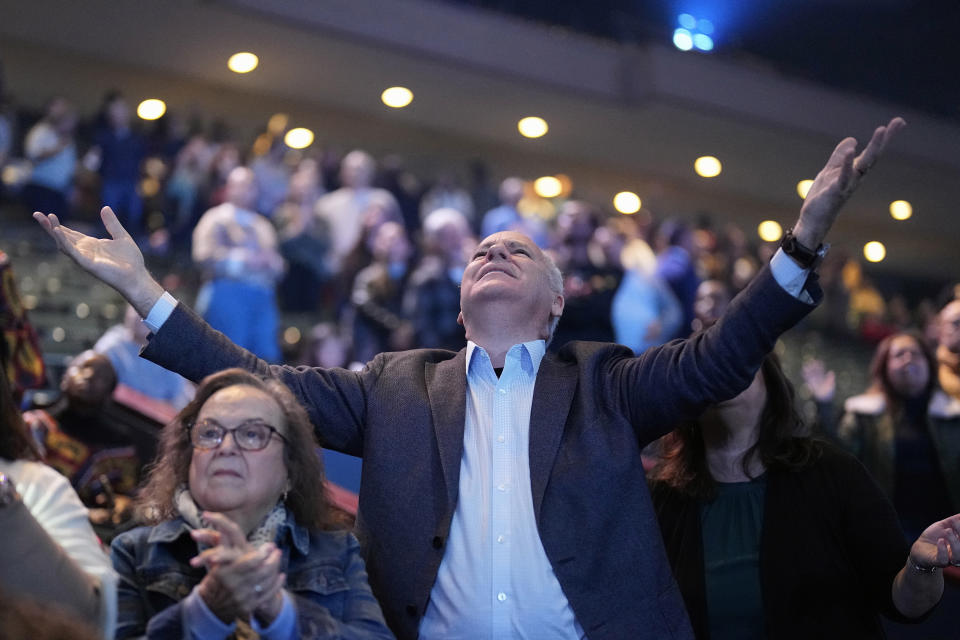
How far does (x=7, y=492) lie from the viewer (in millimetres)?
1504

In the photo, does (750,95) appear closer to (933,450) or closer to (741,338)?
(933,450)

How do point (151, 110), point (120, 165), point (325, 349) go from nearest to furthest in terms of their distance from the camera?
1. point (325, 349)
2. point (120, 165)
3. point (151, 110)

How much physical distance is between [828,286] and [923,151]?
1.59 m

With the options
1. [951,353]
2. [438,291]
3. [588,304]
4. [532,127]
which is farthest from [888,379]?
[532,127]

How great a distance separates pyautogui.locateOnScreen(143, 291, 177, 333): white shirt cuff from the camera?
2.05 m

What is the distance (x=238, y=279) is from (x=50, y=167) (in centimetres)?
175

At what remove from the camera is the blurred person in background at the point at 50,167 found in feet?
24.1

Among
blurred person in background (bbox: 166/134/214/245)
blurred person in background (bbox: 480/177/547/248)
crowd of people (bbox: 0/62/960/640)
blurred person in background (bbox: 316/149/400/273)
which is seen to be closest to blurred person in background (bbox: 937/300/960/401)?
crowd of people (bbox: 0/62/960/640)

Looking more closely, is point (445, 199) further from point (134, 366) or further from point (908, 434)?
point (908, 434)

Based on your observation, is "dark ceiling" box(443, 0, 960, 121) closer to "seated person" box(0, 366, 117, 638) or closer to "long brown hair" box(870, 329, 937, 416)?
"long brown hair" box(870, 329, 937, 416)


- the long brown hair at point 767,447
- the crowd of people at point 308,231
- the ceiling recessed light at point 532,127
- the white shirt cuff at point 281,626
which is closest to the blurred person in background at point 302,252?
the crowd of people at point 308,231

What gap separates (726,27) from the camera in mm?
10516

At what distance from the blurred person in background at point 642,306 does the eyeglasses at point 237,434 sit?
598 centimetres

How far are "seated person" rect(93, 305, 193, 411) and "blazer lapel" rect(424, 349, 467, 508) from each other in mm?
3125
